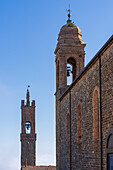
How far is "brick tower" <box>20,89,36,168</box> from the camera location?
47.3m

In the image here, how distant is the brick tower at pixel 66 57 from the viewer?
26.3 m

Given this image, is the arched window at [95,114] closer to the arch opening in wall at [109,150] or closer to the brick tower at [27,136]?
the arch opening in wall at [109,150]

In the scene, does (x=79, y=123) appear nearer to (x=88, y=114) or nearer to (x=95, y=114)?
(x=88, y=114)

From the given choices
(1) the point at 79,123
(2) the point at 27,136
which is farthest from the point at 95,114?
(2) the point at 27,136

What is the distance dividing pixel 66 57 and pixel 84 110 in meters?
10.1

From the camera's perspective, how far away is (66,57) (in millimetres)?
26594

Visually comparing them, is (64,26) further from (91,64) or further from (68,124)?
(91,64)

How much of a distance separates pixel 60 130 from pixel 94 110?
1014cm

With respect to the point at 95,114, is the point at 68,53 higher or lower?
higher

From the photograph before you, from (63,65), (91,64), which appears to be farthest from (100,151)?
(63,65)

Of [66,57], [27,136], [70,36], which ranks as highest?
[70,36]

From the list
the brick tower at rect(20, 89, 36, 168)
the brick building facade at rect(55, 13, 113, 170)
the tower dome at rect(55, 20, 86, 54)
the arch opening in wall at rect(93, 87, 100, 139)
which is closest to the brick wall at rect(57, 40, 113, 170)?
the brick building facade at rect(55, 13, 113, 170)

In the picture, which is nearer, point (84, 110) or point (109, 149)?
point (109, 149)

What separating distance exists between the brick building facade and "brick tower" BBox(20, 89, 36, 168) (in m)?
21.1
